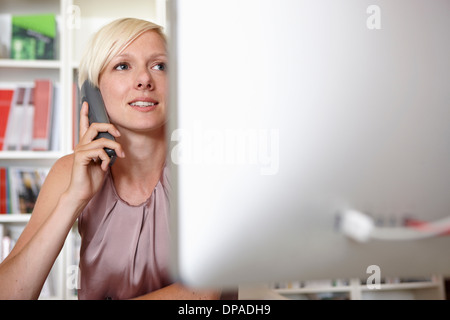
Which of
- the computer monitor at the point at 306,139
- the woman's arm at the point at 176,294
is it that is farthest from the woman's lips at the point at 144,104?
the computer monitor at the point at 306,139

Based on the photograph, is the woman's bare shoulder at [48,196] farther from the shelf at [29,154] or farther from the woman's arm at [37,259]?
the shelf at [29,154]

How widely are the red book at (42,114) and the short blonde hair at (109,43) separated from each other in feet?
2.84

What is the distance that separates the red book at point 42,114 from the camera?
186cm

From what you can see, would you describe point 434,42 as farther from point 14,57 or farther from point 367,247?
point 14,57

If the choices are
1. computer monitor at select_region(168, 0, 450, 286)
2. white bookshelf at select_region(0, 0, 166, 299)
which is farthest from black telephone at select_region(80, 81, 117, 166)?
white bookshelf at select_region(0, 0, 166, 299)

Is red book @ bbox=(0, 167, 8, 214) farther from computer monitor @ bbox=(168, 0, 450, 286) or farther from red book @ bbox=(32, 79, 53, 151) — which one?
computer monitor @ bbox=(168, 0, 450, 286)

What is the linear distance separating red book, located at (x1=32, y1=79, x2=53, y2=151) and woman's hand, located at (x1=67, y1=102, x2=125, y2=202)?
1184 millimetres

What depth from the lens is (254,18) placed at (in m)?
0.37

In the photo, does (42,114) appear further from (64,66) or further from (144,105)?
(144,105)

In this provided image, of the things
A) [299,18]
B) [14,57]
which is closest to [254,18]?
[299,18]

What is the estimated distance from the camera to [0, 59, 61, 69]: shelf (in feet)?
6.30
